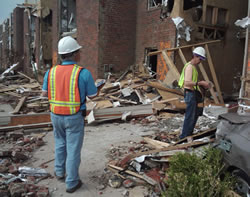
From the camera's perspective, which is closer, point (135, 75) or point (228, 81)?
point (228, 81)

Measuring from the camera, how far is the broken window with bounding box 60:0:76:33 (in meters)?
15.4

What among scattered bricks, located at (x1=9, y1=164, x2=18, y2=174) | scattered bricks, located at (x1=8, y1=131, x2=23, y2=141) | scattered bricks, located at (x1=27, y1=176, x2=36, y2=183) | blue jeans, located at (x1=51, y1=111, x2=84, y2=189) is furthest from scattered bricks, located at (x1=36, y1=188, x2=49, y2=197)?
scattered bricks, located at (x1=8, y1=131, x2=23, y2=141)

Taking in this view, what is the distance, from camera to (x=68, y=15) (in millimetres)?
15594

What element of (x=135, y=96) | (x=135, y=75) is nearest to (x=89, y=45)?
(x=135, y=75)

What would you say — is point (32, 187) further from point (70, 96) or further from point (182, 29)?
point (182, 29)

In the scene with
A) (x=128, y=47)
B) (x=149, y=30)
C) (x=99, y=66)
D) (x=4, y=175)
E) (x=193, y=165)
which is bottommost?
Result: (x=4, y=175)

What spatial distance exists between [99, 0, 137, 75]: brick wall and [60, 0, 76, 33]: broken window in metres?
5.25

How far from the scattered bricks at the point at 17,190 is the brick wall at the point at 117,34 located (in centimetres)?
872

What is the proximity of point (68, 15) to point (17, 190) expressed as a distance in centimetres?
1443

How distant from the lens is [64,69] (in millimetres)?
3094

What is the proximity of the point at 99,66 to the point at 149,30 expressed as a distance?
2911mm

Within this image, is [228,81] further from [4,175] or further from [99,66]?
[4,175]

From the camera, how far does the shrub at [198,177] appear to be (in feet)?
8.50

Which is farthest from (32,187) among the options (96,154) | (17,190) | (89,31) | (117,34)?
(89,31)
